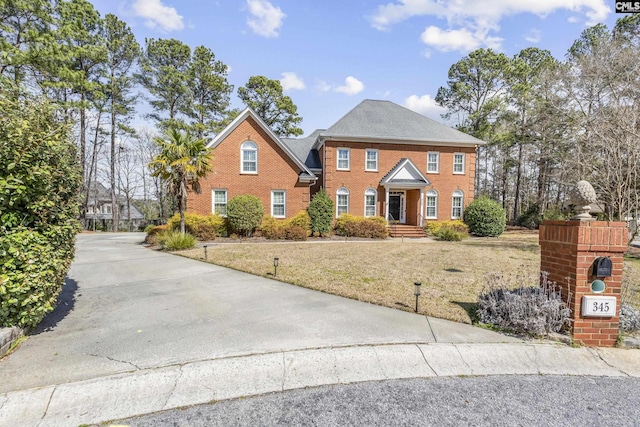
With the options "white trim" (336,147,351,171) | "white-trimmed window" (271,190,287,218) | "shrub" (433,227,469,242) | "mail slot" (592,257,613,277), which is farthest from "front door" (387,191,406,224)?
"mail slot" (592,257,613,277)

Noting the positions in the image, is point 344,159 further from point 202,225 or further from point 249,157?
point 202,225

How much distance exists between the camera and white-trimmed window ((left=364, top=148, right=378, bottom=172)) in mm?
21562

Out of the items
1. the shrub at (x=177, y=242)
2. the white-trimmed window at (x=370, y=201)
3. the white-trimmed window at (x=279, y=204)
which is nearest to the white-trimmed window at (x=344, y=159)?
the white-trimmed window at (x=370, y=201)

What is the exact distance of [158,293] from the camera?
261 inches

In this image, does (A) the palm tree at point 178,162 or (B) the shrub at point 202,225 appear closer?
(A) the palm tree at point 178,162

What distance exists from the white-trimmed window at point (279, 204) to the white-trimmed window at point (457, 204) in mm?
12634

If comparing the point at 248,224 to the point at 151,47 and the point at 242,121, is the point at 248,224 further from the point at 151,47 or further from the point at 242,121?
the point at 151,47

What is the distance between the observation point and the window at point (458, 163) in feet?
74.4

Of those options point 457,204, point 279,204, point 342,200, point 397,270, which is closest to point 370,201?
point 342,200

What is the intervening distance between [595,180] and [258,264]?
13.3 metres

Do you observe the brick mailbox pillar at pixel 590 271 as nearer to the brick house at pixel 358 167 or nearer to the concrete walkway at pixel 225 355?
the concrete walkway at pixel 225 355

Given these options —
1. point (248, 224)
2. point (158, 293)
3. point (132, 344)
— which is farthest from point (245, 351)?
point (248, 224)

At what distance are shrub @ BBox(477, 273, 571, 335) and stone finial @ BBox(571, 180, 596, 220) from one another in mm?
1001

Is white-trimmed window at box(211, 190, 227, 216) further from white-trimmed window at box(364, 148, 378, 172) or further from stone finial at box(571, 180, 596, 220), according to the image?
stone finial at box(571, 180, 596, 220)
